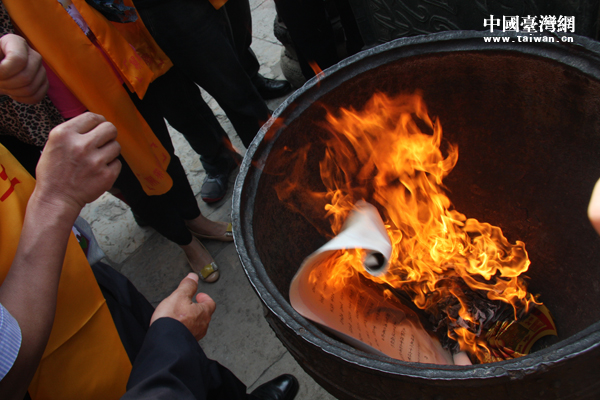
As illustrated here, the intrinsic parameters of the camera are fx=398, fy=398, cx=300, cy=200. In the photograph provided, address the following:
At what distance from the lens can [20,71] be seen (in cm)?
123

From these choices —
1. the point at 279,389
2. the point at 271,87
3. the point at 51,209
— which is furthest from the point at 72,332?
the point at 271,87

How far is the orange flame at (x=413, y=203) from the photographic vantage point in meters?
1.54

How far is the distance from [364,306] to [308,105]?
2.40ft

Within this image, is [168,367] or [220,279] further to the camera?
[220,279]

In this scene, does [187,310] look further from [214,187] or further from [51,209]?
[214,187]

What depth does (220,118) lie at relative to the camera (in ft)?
11.6

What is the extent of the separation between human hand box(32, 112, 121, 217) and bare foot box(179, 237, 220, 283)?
4.92ft

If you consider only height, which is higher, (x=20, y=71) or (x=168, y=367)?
(x=20, y=71)

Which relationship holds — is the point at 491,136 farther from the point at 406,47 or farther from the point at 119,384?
the point at 119,384

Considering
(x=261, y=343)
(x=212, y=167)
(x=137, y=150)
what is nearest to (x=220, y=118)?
(x=212, y=167)

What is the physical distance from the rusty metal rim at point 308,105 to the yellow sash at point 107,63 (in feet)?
2.56

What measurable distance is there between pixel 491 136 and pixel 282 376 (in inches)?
59.4

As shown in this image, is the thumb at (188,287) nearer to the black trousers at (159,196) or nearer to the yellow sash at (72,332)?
the yellow sash at (72,332)

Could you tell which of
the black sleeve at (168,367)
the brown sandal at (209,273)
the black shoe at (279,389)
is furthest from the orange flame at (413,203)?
the brown sandal at (209,273)
